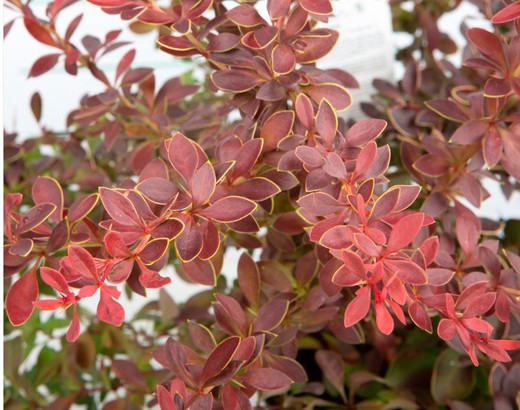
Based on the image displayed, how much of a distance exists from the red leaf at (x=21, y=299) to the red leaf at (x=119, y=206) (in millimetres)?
110

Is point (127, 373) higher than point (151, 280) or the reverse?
the reverse

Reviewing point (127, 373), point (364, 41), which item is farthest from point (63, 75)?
point (127, 373)

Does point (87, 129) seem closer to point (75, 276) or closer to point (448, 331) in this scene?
point (75, 276)

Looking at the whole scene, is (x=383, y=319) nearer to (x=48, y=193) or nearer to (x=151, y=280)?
(x=151, y=280)

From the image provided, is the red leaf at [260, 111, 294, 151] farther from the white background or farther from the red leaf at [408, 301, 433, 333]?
the white background

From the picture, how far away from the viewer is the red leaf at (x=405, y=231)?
16.4 inches

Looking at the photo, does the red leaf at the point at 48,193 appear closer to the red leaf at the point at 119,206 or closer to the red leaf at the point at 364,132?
the red leaf at the point at 119,206

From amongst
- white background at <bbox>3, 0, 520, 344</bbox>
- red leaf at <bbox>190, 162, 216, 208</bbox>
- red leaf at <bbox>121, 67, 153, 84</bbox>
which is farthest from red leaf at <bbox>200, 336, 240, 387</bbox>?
white background at <bbox>3, 0, 520, 344</bbox>

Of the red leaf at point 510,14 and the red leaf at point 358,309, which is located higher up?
the red leaf at point 510,14

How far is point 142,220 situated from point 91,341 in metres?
0.42

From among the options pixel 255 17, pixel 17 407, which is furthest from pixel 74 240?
pixel 17 407

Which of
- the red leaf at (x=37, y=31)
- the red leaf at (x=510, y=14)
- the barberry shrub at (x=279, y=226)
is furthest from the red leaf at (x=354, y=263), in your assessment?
the red leaf at (x=37, y=31)

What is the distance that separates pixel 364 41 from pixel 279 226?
0.39 meters

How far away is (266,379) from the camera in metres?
0.51
